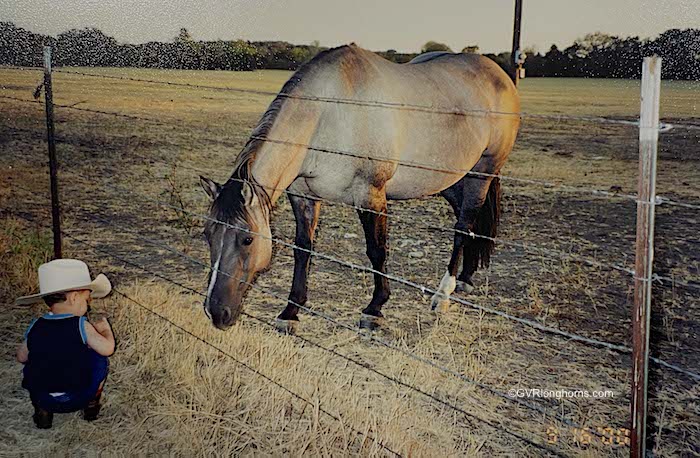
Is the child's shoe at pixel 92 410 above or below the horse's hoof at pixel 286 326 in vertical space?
below

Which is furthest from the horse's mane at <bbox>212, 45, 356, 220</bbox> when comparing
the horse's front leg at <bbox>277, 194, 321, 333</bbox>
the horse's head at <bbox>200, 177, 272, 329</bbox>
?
the horse's front leg at <bbox>277, 194, 321, 333</bbox>

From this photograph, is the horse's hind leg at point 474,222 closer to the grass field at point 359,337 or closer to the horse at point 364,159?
the horse at point 364,159

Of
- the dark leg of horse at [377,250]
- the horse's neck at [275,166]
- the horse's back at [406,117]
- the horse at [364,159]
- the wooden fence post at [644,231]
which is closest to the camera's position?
the wooden fence post at [644,231]

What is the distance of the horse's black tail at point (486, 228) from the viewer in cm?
491

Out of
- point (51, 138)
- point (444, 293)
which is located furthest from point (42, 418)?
point (444, 293)

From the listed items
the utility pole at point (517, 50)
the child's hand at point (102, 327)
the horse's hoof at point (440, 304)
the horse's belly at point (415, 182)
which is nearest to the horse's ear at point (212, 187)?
the child's hand at point (102, 327)

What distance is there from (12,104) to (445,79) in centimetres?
787

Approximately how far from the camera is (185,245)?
5.68m

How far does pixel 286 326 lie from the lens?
13.4ft

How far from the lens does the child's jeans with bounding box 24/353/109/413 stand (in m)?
2.82

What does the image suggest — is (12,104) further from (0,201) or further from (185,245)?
(185,245)

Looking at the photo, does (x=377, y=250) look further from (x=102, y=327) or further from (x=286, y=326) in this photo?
(x=102, y=327)

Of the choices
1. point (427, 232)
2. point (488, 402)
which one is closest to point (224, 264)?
point (488, 402)

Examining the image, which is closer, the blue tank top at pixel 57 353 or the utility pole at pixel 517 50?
the blue tank top at pixel 57 353
